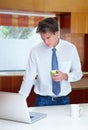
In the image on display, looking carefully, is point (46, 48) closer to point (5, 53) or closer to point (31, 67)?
point (31, 67)

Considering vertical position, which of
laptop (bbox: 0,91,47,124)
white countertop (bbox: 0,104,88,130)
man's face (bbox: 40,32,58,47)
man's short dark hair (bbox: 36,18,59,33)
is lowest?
white countertop (bbox: 0,104,88,130)

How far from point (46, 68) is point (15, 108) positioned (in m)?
0.83

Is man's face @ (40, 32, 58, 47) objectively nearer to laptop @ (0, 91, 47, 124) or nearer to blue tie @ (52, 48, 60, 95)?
blue tie @ (52, 48, 60, 95)

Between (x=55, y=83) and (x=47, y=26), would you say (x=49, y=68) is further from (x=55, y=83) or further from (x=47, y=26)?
(x=47, y=26)

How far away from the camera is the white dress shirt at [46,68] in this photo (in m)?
2.63

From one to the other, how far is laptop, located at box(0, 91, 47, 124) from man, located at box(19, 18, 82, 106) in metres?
0.56

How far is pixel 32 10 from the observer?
423 cm

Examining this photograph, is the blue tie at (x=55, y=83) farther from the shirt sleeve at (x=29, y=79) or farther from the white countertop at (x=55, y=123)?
the white countertop at (x=55, y=123)

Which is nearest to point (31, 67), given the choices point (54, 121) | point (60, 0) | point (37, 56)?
point (37, 56)

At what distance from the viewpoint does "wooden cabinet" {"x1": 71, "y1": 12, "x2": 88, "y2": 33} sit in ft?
14.3

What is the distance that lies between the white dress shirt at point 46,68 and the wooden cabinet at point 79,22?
1649 millimetres

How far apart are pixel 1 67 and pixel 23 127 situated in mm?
2872

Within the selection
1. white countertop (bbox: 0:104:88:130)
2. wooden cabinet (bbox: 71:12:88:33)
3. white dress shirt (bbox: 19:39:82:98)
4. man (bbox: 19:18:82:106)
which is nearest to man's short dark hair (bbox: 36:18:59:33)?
man (bbox: 19:18:82:106)

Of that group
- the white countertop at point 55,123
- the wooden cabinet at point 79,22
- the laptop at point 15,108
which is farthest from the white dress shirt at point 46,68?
the wooden cabinet at point 79,22
